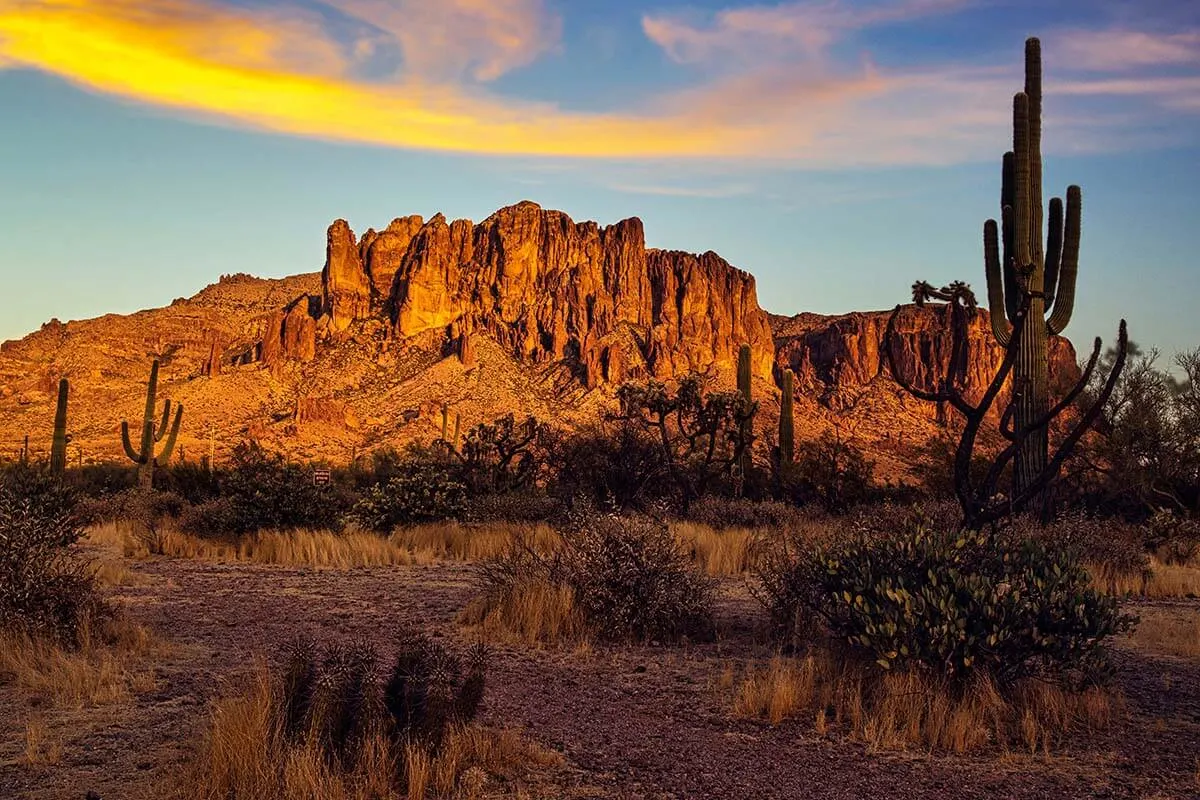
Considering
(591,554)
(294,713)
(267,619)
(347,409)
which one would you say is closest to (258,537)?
(267,619)

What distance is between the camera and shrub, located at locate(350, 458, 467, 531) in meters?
18.3

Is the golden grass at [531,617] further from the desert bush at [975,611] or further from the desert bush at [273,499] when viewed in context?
the desert bush at [273,499]

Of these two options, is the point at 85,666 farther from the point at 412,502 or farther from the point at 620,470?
the point at 620,470

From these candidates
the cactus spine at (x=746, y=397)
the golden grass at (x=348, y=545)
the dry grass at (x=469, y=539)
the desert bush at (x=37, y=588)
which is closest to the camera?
the desert bush at (x=37, y=588)

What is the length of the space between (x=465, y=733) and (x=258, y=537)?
1175 centimetres

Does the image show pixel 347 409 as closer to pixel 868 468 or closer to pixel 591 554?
pixel 868 468

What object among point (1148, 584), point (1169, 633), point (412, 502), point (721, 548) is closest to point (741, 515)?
point (721, 548)

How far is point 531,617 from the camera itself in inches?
354

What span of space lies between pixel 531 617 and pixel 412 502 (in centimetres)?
991

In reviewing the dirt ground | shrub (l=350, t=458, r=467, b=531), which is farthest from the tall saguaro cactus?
shrub (l=350, t=458, r=467, b=531)

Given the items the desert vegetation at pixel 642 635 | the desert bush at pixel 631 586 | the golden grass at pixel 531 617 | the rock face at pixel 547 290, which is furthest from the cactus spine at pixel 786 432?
the rock face at pixel 547 290

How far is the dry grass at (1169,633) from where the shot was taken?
866cm

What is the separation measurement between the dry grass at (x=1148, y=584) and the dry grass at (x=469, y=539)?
25.6 ft

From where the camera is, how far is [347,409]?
7525 centimetres
